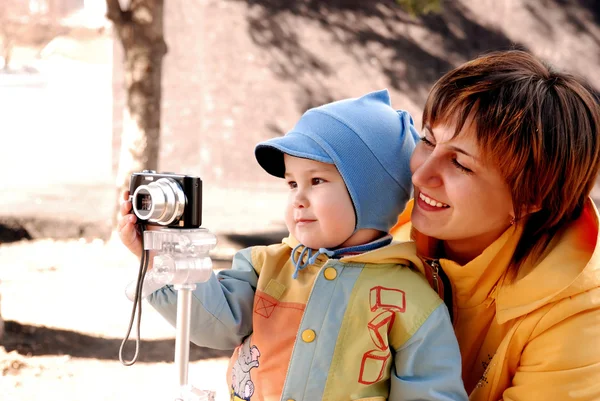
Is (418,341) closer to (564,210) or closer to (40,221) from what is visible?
(564,210)

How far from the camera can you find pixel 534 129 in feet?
5.12

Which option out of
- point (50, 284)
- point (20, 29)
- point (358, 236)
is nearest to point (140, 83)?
point (50, 284)

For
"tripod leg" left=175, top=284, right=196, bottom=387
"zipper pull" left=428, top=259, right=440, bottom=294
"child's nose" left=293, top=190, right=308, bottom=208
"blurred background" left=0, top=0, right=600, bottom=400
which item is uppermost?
"child's nose" left=293, top=190, right=308, bottom=208

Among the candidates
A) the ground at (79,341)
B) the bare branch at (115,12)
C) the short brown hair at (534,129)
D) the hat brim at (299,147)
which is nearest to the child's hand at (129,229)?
the hat brim at (299,147)

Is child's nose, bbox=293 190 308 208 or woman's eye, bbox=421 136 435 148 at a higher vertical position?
woman's eye, bbox=421 136 435 148

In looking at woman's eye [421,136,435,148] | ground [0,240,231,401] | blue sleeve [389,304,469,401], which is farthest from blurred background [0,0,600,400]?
blue sleeve [389,304,469,401]

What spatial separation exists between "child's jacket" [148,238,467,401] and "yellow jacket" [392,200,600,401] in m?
0.13

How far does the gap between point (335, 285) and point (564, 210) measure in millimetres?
516

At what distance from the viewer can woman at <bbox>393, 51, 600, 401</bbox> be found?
1.54 metres

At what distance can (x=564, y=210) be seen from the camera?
64.2 inches

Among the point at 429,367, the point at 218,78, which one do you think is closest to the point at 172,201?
the point at 429,367

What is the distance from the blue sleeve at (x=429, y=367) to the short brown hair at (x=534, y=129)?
0.84 ft

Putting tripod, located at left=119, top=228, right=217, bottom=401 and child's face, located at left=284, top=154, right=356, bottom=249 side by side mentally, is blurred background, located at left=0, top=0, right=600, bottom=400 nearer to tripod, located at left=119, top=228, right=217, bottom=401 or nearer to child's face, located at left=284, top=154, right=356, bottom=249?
child's face, located at left=284, top=154, right=356, bottom=249

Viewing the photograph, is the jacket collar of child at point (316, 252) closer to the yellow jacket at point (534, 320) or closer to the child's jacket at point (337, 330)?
the child's jacket at point (337, 330)
